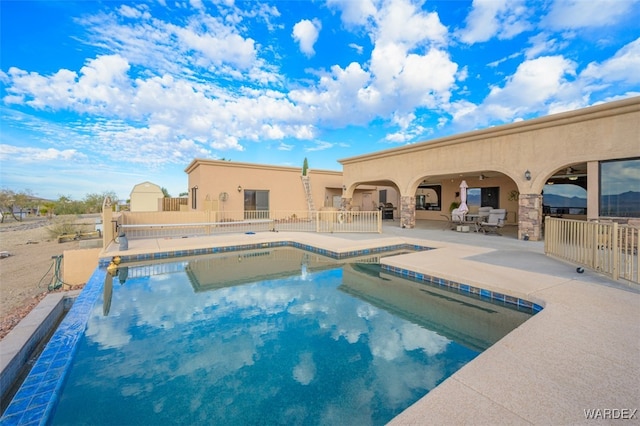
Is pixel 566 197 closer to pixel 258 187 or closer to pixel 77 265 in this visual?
pixel 258 187

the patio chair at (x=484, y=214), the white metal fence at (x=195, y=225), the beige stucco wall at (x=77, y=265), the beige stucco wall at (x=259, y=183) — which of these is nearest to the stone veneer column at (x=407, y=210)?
the white metal fence at (x=195, y=225)

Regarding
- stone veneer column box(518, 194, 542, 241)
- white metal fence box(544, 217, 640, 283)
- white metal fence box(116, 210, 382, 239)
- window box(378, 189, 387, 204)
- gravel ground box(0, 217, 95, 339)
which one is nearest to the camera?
white metal fence box(544, 217, 640, 283)

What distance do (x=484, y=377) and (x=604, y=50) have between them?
18.6 meters

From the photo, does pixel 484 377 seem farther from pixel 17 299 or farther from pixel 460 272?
pixel 17 299

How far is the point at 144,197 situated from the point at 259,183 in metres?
17.5

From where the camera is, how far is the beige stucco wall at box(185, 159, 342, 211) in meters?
16.9

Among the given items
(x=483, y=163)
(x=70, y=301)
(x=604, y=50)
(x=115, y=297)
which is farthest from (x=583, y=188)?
(x=70, y=301)

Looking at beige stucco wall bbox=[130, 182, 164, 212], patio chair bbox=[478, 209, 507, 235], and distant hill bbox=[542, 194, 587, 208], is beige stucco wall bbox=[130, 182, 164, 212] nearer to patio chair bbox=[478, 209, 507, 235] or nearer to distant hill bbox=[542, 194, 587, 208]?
patio chair bbox=[478, 209, 507, 235]

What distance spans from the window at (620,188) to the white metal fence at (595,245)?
8.79 feet

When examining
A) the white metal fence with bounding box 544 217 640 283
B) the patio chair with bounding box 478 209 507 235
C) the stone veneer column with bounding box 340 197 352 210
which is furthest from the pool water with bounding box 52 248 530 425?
the stone veneer column with bounding box 340 197 352 210

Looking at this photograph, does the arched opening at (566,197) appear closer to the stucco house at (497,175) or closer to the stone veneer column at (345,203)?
the stucco house at (497,175)

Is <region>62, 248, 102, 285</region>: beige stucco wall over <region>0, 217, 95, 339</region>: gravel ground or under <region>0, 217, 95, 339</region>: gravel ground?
over

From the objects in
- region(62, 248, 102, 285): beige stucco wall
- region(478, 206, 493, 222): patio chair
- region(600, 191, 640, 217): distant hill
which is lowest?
region(62, 248, 102, 285): beige stucco wall

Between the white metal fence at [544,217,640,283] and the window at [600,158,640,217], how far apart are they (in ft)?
8.79
